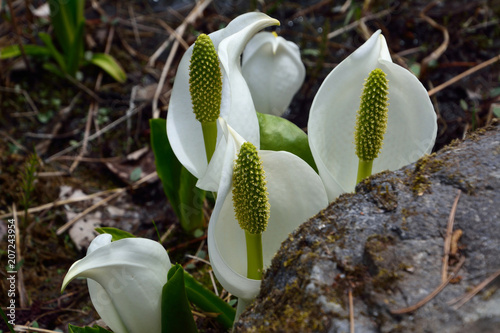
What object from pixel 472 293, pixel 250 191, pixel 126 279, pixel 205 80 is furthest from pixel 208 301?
pixel 472 293

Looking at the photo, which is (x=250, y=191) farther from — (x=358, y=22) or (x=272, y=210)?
(x=358, y=22)

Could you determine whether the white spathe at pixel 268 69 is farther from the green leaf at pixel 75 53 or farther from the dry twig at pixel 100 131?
the green leaf at pixel 75 53

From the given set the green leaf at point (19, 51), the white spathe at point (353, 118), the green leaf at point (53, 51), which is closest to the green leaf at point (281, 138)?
the white spathe at point (353, 118)

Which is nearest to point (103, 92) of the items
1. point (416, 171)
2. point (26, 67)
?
point (26, 67)

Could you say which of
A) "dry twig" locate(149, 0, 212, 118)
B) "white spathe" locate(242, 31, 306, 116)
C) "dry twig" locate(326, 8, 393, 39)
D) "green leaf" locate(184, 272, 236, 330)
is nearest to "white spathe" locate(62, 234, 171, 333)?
"green leaf" locate(184, 272, 236, 330)

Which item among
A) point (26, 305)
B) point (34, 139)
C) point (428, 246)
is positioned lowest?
point (26, 305)

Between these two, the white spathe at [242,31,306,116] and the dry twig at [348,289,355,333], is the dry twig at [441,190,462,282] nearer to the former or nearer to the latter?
the dry twig at [348,289,355,333]

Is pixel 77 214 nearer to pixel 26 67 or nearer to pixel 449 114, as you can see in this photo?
pixel 26 67
